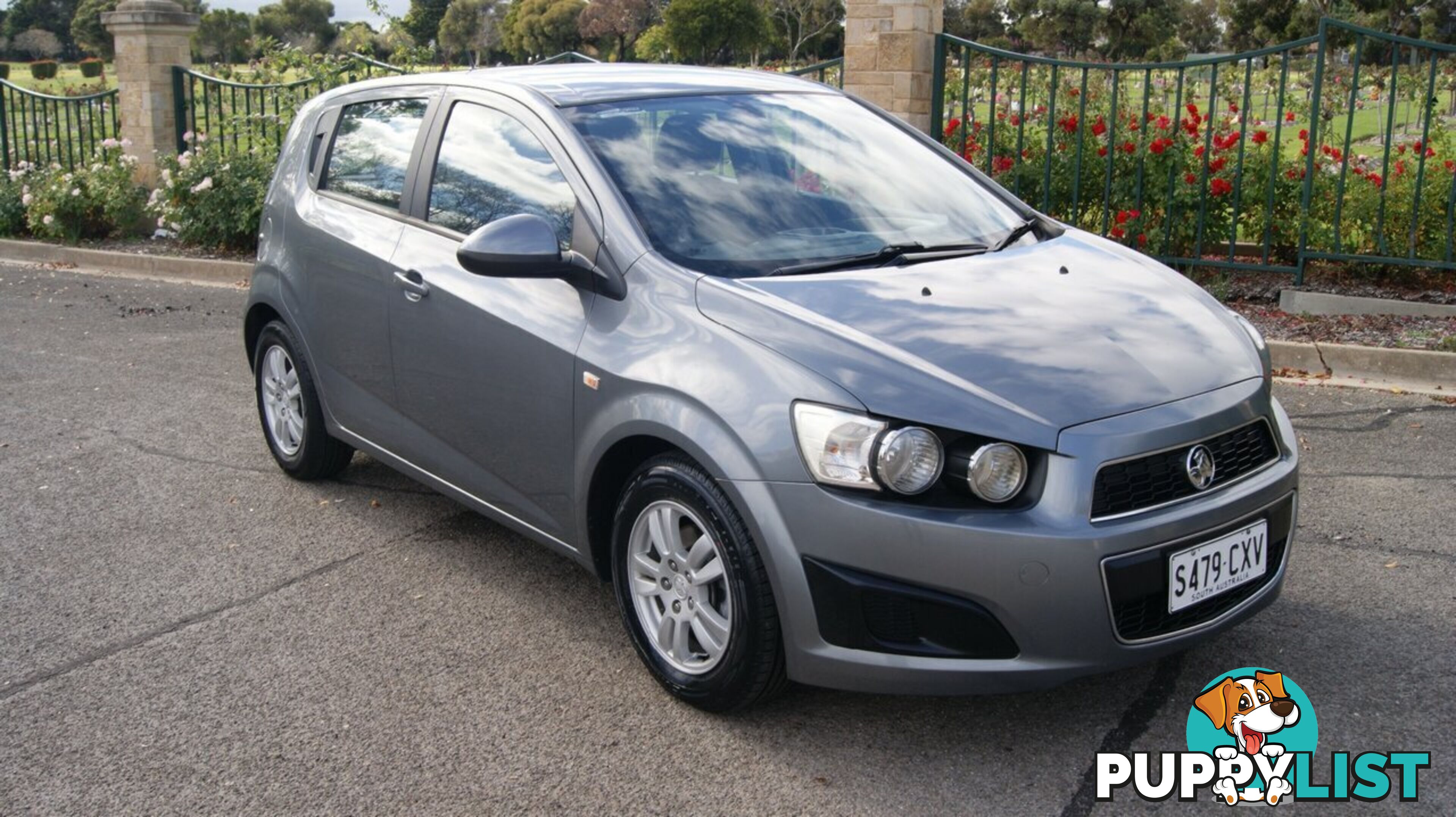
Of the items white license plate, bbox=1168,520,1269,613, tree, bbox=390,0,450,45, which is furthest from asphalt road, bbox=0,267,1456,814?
tree, bbox=390,0,450,45

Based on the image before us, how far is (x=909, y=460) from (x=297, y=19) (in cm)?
13213

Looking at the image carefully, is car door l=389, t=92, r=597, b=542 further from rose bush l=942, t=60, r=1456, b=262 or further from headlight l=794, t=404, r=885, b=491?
rose bush l=942, t=60, r=1456, b=262

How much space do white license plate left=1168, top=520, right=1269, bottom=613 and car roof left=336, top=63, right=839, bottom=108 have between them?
218 cm

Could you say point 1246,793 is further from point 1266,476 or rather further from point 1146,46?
point 1146,46

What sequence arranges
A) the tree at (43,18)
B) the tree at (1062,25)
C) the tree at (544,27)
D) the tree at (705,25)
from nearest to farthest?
the tree at (1062,25) < the tree at (705,25) < the tree at (43,18) < the tree at (544,27)

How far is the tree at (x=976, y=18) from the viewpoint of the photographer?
287 ft

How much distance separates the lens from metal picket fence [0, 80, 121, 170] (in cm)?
1502

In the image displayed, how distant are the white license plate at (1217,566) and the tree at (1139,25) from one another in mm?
73101

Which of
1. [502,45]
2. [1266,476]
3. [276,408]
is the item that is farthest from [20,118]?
[502,45]

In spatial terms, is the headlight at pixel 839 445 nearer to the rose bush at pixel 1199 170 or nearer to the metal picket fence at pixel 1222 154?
the metal picket fence at pixel 1222 154

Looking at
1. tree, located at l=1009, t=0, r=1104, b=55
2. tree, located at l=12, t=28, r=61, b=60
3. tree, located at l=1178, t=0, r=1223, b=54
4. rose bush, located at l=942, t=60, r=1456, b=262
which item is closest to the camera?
rose bush, located at l=942, t=60, r=1456, b=262

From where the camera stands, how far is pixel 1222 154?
9.12 meters

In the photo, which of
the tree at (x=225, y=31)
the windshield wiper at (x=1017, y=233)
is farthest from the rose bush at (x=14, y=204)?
the tree at (x=225, y=31)

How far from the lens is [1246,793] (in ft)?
10.2
